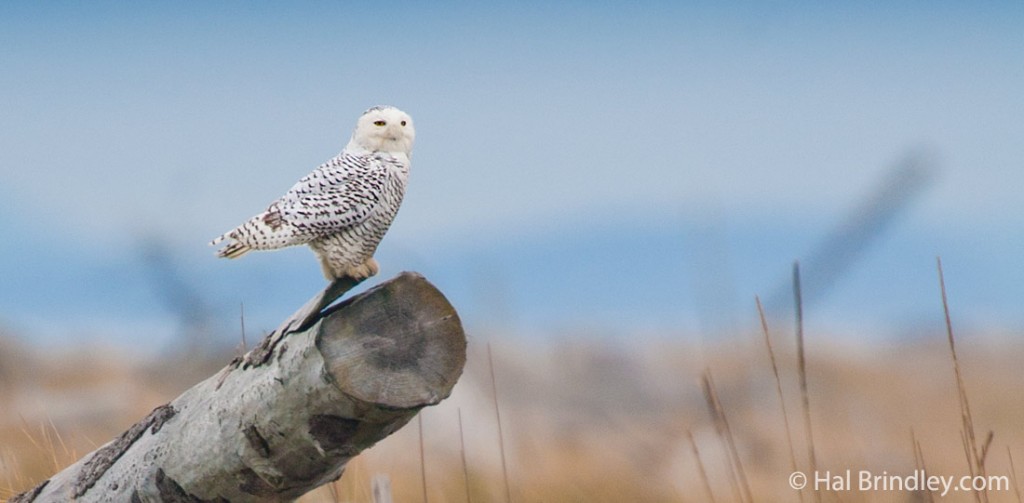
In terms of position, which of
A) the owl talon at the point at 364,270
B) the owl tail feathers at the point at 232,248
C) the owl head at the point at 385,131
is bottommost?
the owl talon at the point at 364,270

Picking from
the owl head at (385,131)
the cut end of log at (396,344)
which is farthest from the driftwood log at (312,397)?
the owl head at (385,131)

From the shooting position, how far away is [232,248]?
7.88 ft

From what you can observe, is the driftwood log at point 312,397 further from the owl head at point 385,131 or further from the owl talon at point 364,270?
the owl head at point 385,131

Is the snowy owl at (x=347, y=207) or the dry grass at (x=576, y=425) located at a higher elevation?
the snowy owl at (x=347, y=207)

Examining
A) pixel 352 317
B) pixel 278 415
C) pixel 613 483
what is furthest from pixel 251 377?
pixel 613 483

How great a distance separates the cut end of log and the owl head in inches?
27.9

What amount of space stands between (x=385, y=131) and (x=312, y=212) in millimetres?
348

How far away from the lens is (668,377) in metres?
8.74

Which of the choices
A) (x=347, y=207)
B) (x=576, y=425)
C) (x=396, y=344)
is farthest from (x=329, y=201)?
(x=576, y=425)

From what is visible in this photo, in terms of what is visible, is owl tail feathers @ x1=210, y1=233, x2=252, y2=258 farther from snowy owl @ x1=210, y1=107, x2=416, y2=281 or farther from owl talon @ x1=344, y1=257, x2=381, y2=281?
owl talon @ x1=344, y1=257, x2=381, y2=281

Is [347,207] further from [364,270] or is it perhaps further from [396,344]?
[396,344]

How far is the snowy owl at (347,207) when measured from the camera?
2375mm

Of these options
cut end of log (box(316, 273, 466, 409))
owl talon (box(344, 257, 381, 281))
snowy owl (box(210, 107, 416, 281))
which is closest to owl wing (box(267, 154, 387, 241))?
snowy owl (box(210, 107, 416, 281))

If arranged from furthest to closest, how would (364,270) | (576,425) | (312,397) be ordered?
(576,425) < (364,270) < (312,397)
